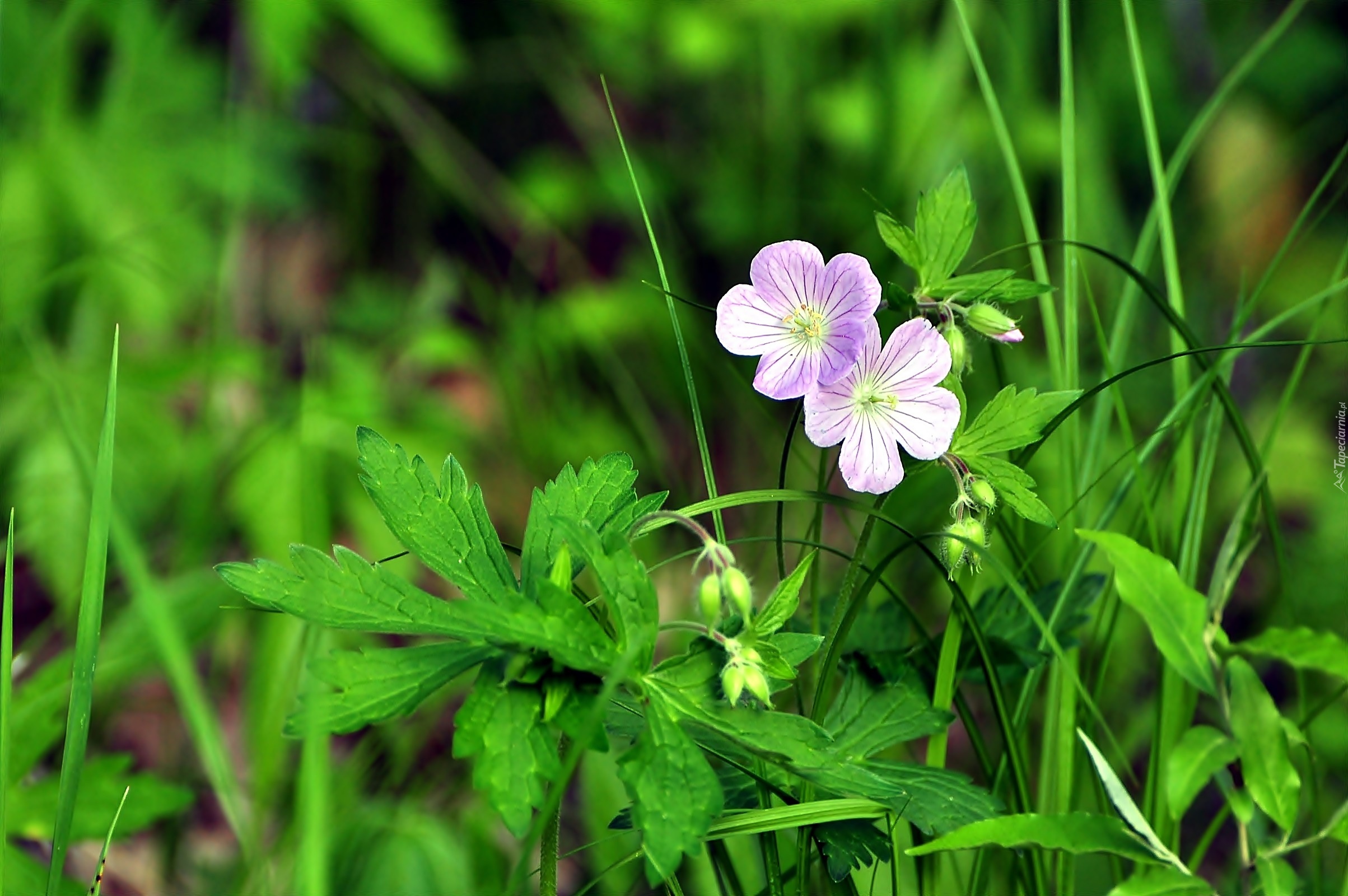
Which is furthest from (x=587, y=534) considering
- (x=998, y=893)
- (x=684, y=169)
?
(x=684, y=169)

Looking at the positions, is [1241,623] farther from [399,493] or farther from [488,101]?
[488,101]

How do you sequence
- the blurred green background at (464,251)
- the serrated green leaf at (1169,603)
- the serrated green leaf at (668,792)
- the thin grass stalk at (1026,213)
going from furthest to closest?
the blurred green background at (464,251) → the thin grass stalk at (1026,213) → the serrated green leaf at (1169,603) → the serrated green leaf at (668,792)

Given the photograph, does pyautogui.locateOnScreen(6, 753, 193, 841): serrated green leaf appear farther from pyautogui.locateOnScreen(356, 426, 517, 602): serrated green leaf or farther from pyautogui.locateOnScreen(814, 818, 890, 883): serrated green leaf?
pyautogui.locateOnScreen(814, 818, 890, 883): serrated green leaf

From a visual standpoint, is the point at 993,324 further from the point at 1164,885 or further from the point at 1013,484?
the point at 1164,885

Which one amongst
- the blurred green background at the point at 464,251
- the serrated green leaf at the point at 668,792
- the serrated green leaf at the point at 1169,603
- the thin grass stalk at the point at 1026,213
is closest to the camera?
the serrated green leaf at the point at 668,792

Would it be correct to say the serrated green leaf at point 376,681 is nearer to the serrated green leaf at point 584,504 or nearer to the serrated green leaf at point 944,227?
the serrated green leaf at point 584,504

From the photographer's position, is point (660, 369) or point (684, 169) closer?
point (660, 369)

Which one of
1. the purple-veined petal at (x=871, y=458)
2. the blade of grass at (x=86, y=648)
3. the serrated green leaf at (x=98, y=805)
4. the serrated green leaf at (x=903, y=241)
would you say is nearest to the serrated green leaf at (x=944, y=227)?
the serrated green leaf at (x=903, y=241)
